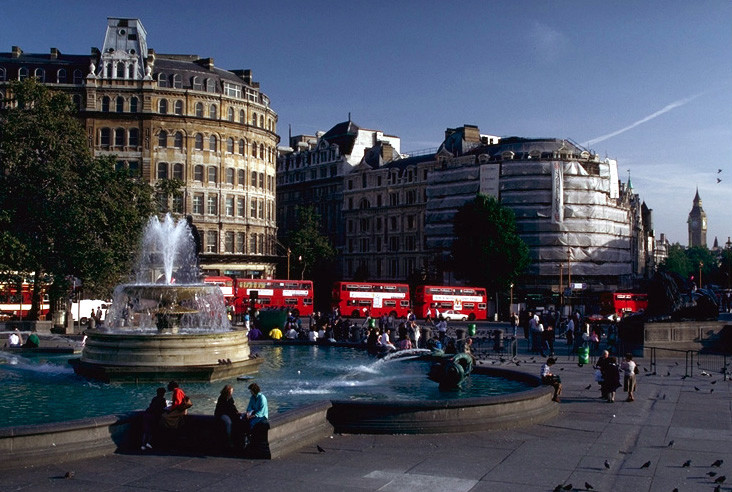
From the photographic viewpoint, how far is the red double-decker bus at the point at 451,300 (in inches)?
2419

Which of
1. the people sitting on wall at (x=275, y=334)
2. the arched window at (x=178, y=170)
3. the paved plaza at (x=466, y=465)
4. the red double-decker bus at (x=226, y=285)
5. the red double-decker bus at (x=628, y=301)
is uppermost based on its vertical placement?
the arched window at (x=178, y=170)

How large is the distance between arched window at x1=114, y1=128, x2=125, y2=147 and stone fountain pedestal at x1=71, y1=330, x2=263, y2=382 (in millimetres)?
50872

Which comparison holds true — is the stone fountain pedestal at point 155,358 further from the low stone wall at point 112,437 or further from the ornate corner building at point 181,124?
the ornate corner building at point 181,124

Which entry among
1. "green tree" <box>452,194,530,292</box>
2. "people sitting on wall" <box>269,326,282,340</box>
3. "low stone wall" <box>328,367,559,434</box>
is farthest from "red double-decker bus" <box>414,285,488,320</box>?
"low stone wall" <box>328,367,559,434</box>

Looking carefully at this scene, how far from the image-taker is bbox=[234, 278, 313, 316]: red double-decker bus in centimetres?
5506

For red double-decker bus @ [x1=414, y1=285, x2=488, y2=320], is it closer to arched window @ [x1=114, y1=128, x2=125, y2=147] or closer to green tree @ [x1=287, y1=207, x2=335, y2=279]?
green tree @ [x1=287, y1=207, x2=335, y2=279]

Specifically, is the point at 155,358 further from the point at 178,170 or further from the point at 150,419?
the point at 178,170

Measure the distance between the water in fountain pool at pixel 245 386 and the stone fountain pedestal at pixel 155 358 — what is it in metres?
0.29

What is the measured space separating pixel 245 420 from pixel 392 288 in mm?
48844

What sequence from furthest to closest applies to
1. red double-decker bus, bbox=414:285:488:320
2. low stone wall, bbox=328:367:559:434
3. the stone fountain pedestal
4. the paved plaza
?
red double-decker bus, bbox=414:285:488:320 < the stone fountain pedestal < low stone wall, bbox=328:367:559:434 < the paved plaza

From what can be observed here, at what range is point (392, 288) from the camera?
200ft

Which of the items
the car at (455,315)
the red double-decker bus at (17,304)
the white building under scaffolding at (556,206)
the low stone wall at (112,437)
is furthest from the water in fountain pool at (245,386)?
the white building under scaffolding at (556,206)

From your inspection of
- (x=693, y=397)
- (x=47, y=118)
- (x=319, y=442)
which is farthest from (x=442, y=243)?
(x=319, y=442)

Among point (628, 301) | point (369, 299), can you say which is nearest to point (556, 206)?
point (628, 301)
